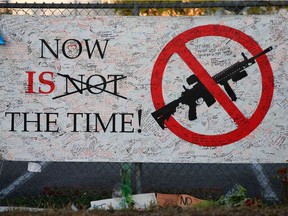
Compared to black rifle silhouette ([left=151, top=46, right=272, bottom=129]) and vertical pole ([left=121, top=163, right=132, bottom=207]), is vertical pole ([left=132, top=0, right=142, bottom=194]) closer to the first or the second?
vertical pole ([left=121, top=163, right=132, bottom=207])

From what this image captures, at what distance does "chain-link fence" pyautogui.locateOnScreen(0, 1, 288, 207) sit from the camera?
6422 millimetres

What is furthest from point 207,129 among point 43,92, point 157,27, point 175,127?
point 43,92

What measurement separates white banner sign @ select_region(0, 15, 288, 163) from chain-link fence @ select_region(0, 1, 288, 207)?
20cm

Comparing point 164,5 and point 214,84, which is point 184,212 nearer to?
point 214,84

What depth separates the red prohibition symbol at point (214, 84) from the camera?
6293 millimetres

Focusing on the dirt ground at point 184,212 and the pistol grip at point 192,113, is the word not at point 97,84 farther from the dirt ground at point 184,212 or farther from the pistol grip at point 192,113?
the dirt ground at point 184,212

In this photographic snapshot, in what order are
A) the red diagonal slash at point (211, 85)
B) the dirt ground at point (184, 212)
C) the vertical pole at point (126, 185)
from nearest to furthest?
the dirt ground at point (184, 212)
the vertical pole at point (126, 185)
the red diagonal slash at point (211, 85)

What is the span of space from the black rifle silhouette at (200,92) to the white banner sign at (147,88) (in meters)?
0.01

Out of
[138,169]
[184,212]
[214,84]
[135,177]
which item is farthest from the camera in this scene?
[135,177]

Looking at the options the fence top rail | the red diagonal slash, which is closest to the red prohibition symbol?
the red diagonal slash

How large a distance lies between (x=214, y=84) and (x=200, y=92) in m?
0.18

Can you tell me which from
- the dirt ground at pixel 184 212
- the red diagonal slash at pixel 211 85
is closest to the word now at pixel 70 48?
the red diagonal slash at pixel 211 85

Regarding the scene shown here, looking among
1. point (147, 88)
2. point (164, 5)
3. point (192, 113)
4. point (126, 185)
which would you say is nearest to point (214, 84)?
point (192, 113)

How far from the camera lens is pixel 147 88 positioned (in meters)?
6.34
